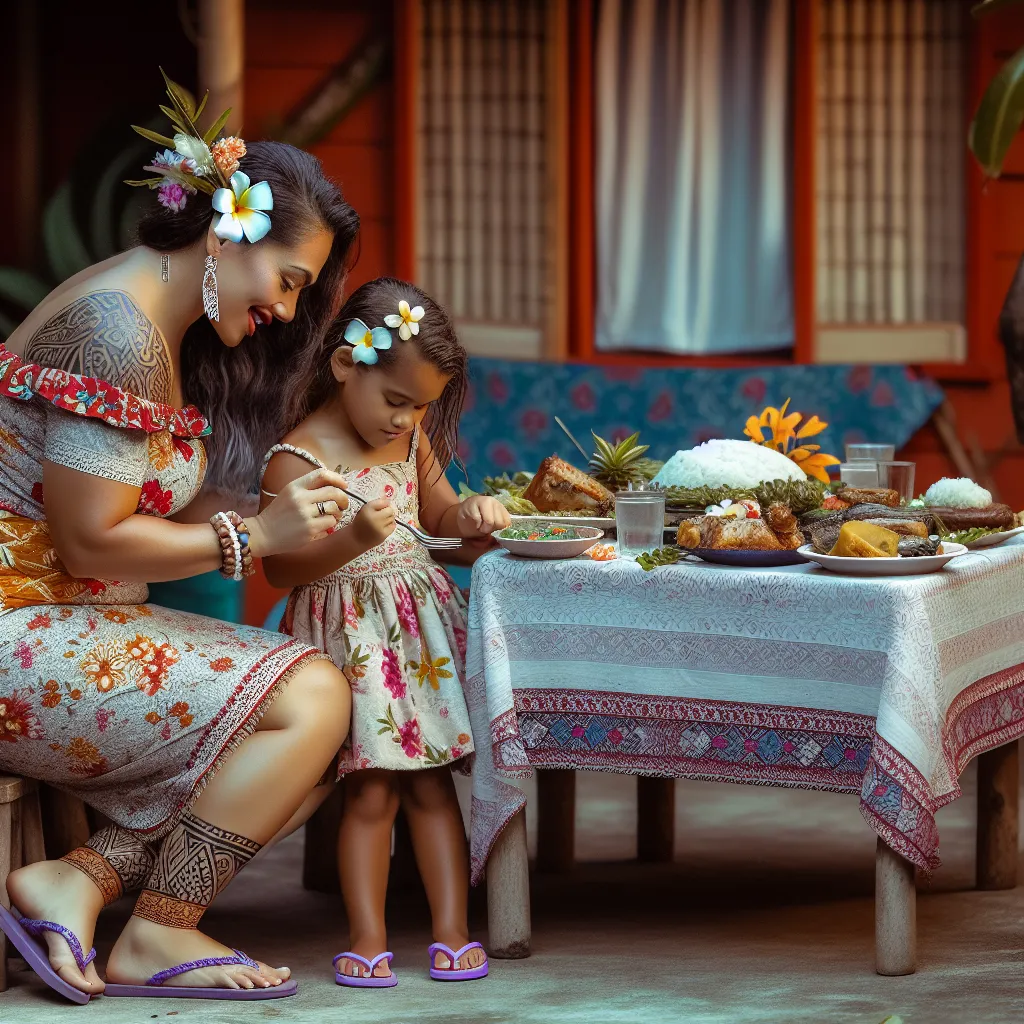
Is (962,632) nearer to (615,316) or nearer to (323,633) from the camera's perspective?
(323,633)

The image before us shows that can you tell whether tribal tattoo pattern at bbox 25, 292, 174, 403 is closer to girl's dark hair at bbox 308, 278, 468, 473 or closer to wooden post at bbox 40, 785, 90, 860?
girl's dark hair at bbox 308, 278, 468, 473

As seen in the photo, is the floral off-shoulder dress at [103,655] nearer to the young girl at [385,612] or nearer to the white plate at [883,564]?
the young girl at [385,612]

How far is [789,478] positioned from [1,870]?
5.53ft

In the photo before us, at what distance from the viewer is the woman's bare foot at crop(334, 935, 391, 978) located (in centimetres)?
→ 291

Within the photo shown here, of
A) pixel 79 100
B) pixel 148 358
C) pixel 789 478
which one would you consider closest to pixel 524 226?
pixel 79 100

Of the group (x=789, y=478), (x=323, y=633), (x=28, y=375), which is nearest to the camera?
(x=28, y=375)

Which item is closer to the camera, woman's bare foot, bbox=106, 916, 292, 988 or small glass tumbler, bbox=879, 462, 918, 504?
woman's bare foot, bbox=106, 916, 292, 988

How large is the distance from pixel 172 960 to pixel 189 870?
15 centimetres

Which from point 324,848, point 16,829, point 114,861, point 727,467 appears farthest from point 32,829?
point 727,467

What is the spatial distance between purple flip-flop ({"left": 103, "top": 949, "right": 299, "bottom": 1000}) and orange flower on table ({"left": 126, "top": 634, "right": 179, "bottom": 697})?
1.54ft

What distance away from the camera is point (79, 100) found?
6336 mm

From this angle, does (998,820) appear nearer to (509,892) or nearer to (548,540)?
(509,892)

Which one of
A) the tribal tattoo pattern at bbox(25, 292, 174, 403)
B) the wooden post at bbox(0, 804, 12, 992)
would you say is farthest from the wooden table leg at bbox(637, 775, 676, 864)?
the tribal tattoo pattern at bbox(25, 292, 174, 403)

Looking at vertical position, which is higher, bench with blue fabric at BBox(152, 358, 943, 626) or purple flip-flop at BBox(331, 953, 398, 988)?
bench with blue fabric at BBox(152, 358, 943, 626)
